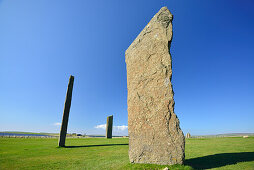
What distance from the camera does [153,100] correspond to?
486cm

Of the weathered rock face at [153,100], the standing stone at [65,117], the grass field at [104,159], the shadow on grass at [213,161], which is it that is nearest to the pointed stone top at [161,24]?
the weathered rock face at [153,100]

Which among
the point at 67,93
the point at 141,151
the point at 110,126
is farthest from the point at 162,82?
the point at 110,126

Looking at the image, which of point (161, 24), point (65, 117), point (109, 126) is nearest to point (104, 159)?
point (65, 117)

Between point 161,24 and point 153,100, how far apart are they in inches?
117

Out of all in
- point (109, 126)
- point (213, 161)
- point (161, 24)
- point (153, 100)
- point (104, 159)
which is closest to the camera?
point (153, 100)

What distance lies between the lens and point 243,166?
13.8 feet

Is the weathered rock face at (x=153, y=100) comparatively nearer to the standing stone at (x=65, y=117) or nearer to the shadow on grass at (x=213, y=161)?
the shadow on grass at (x=213, y=161)

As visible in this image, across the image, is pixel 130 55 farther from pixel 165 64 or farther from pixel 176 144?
pixel 176 144

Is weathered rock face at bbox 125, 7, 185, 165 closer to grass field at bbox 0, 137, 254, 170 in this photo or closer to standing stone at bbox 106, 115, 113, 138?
grass field at bbox 0, 137, 254, 170

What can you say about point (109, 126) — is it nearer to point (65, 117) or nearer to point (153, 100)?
point (65, 117)

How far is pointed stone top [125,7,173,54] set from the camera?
5.22 metres

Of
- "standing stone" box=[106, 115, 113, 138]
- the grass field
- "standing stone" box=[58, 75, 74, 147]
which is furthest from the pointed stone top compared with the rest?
"standing stone" box=[106, 115, 113, 138]

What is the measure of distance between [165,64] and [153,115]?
1840mm

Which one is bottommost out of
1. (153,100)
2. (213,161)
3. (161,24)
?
(213,161)
